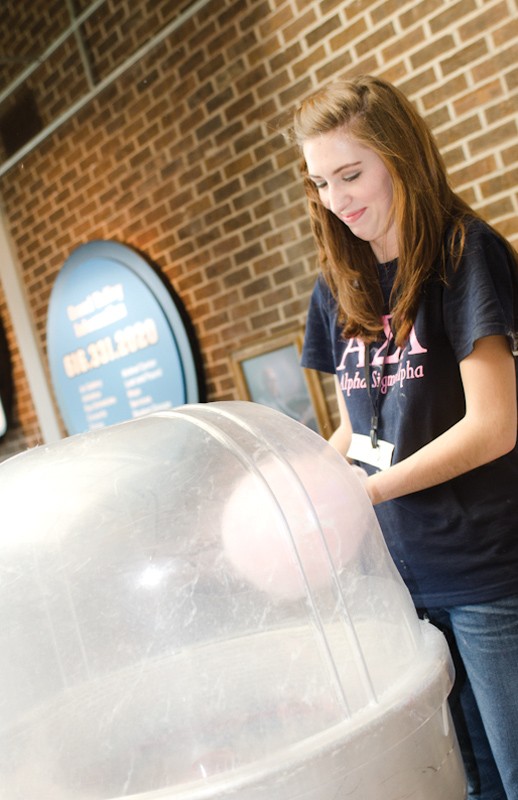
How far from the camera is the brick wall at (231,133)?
2877 millimetres

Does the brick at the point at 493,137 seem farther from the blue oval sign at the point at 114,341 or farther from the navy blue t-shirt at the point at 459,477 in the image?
the blue oval sign at the point at 114,341

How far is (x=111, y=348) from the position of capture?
4613mm

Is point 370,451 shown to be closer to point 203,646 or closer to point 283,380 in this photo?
point 203,646

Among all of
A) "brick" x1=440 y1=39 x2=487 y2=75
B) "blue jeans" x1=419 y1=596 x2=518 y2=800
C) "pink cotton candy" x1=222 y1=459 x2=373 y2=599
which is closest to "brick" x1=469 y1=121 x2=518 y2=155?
"brick" x1=440 y1=39 x2=487 y2=75

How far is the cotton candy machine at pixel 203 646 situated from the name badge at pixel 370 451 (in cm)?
33

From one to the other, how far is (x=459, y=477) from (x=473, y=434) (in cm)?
12

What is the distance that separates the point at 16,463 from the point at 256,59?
111 inches

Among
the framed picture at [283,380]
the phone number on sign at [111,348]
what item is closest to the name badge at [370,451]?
the framed picture at [283,380]

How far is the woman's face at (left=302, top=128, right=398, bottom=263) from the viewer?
142 centimetres

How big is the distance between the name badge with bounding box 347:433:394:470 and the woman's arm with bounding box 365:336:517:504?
13cm

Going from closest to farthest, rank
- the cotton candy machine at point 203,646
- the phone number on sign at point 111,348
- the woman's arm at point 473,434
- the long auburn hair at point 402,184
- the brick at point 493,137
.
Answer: the cotton candy machine at point 203,646
the woman's arm at point 473,434
the long auburn hair at point 402,184
the brick at point 493,137
the phone number on sign at point 111,348

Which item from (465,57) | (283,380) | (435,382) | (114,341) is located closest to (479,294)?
(435,382)

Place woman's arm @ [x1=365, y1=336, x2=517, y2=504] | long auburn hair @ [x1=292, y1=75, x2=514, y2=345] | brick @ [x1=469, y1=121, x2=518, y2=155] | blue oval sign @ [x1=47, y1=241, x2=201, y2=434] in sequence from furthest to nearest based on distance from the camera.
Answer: blue oval sign @ [x1=47, y1=241, x2=201, y2=434] → brick @ [x1=469, y1=121, x2=518, y2=155] → long auburn hair @ [x1=292, y1=75, x2=514, y2=345] → woman's arm @ [x1=365, y1=336, x2=517, y2=504]

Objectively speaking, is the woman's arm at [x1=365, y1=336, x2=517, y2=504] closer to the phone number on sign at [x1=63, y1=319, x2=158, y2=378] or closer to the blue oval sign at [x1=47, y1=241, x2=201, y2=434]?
the blue oval sign at [x1=47, y1=241, x2=201, y2=434]
